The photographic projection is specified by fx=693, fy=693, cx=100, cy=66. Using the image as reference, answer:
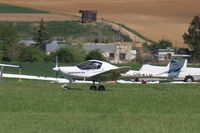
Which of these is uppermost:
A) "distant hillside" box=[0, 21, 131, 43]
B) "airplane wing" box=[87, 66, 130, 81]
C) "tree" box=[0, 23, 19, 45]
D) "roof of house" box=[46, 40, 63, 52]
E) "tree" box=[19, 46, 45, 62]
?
"distant hillside" box=[0, 21, 131, 43]

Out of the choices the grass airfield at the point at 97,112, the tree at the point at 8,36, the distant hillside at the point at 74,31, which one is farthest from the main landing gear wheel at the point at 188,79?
the distant hillside at the point at 74,31

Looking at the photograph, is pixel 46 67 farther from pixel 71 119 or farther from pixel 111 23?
pixel 111 23

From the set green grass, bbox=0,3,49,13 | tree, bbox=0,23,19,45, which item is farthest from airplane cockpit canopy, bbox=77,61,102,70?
green grass, bbox=0,3,49,13

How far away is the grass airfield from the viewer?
15.1m

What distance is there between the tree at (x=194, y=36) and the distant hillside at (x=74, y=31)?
28.0 metres

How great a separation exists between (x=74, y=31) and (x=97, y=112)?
121 metres

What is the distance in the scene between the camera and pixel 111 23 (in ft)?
467

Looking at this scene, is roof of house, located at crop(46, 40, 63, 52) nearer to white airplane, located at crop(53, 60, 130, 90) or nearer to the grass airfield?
white airplane, located at crop(53, 60, 130, 90)

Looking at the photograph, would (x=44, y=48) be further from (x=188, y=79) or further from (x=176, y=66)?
(x=176, y=66)

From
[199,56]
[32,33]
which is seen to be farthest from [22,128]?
[32,33]

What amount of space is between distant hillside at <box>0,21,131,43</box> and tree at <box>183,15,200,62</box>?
91.8ft

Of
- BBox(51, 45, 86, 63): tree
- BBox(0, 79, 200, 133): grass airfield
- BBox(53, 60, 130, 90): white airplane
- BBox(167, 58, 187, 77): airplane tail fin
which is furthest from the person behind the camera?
BBox(51, 45, 86, 63): tree

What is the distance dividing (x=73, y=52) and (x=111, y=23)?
6173cm

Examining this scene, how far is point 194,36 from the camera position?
340ft
